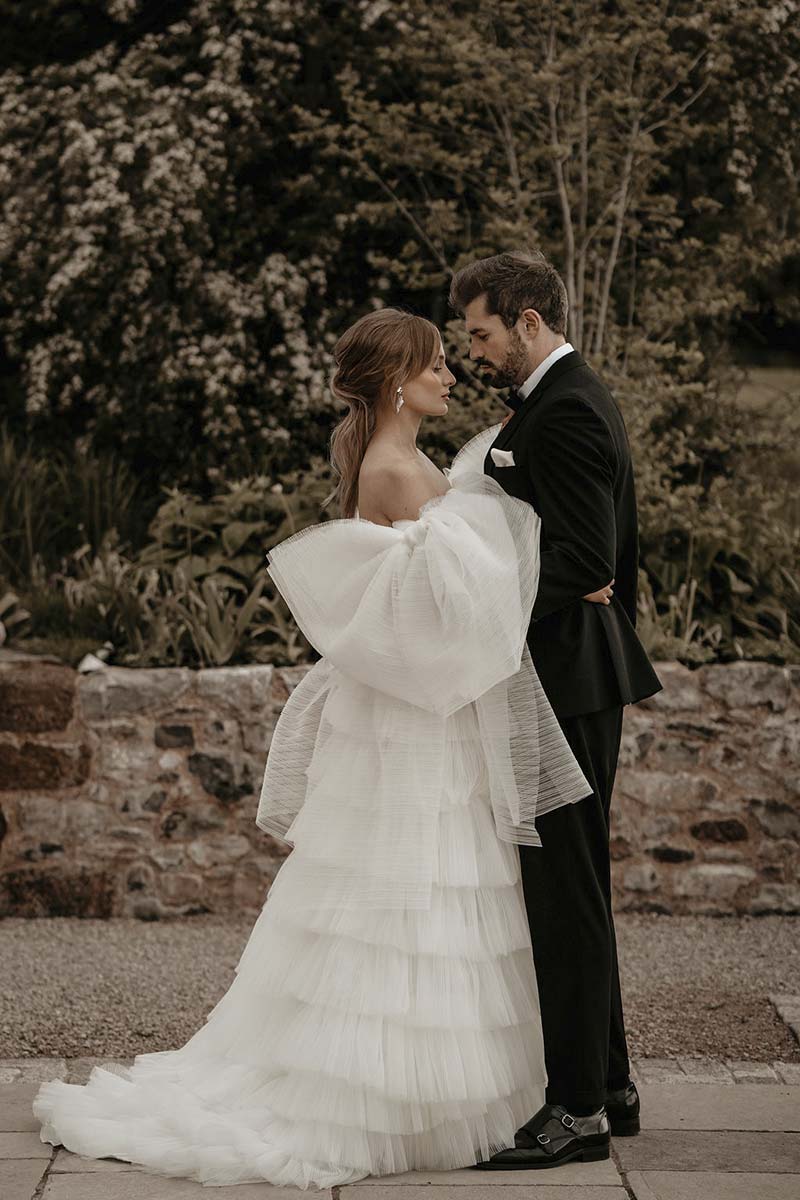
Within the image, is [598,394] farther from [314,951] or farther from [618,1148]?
[618,1148]

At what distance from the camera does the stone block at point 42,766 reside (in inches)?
227

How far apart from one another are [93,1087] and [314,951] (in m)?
0.69

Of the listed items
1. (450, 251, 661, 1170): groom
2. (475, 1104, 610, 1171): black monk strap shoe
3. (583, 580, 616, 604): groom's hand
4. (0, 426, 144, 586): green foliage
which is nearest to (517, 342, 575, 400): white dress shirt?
(450, 251, 661, 1170): groom

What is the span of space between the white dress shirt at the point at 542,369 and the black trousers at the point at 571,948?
2.51 feet

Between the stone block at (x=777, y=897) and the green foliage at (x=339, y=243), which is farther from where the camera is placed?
the green foliage at (x=339, y=243)

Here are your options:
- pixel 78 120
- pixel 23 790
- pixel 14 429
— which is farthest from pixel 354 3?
pixel 23 790

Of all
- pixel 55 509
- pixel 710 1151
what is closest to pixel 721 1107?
pixel 710 1151

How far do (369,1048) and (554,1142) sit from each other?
1.56 feet

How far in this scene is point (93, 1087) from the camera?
356 centimetres

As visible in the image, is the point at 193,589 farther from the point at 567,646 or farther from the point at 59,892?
the point at 567,646

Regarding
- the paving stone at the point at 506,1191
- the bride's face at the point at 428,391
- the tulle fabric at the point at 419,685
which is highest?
the bride's face at the point at 428,391

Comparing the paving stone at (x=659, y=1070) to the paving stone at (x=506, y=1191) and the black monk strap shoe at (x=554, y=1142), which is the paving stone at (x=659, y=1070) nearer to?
the black monk strap shoe at (x=554, y=1142)

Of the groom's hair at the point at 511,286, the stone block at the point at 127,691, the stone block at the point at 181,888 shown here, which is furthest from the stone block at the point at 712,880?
the groom's hair at the point at 511,286

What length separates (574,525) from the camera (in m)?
3.29
